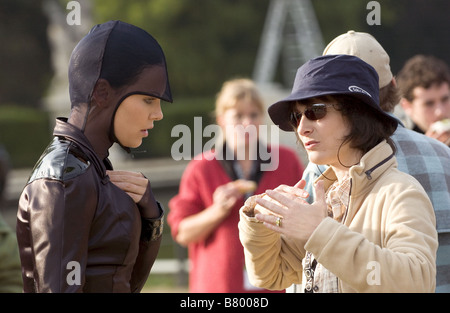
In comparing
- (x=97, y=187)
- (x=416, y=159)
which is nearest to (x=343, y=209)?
(x=416, y=159)

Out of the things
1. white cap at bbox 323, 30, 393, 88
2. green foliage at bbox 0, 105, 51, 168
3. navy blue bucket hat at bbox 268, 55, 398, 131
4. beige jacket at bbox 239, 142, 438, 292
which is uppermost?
green foliage at bbox 0, 105, 51, 168

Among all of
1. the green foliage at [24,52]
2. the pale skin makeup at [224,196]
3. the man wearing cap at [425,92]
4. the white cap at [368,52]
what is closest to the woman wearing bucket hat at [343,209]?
the white cap at [368,52]

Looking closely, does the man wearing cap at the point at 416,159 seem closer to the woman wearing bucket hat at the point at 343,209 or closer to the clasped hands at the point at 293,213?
the woman wearing bucket hat at the point at 343,209

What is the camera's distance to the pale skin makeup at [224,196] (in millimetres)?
5164

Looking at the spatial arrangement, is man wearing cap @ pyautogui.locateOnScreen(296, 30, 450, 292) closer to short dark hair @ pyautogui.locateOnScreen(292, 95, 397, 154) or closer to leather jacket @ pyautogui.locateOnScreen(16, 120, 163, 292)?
short dark hair @ pyautogui.locateOnScreen(292, 95, 397, 154)

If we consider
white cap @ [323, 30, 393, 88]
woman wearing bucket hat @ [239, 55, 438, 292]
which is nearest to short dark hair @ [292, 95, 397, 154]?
woman wearing bucket hat @ [239, 55, 438, 292]

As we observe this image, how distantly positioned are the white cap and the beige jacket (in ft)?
2.68

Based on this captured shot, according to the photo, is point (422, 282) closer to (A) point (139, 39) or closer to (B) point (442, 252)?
(B) point (442, 252)

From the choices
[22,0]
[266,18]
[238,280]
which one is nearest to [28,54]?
[22,0]

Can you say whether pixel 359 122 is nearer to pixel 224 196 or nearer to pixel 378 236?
pixel 378 236

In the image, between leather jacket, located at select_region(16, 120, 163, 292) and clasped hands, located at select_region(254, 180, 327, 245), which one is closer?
leather jacket, located at select_region(16, 120, 163, 292)

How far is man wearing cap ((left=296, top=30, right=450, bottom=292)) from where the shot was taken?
3.28m
